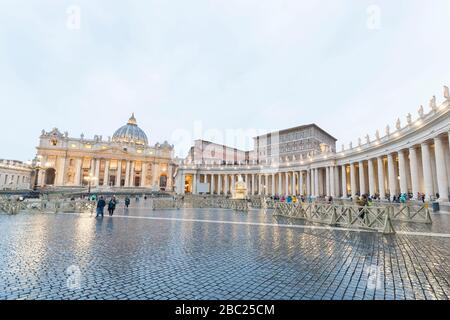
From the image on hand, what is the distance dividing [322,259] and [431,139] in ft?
89.6

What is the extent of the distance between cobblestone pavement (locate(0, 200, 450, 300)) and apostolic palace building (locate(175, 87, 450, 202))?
68.9 ft

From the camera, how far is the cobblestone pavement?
4.03 metres

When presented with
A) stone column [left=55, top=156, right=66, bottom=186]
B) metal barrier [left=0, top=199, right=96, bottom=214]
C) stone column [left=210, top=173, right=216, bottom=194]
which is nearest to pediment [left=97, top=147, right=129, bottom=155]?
stone column [left=55, top=156, right=66, bottom=186]

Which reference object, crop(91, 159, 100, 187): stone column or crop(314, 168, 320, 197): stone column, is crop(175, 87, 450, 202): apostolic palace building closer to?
crop(314, 168, 320, 197): stone column

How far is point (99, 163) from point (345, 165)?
7834cm

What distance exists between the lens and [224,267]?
5398mm

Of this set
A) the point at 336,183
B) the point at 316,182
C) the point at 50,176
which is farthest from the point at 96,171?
the point at 336,183

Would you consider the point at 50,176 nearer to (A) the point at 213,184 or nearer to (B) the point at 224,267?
(A) the point at 213,184

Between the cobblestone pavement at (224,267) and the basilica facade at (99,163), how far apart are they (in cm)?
6623

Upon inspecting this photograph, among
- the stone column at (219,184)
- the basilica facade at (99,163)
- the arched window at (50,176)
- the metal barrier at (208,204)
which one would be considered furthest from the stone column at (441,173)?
the arched window at (50,176)

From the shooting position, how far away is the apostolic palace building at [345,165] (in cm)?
2423

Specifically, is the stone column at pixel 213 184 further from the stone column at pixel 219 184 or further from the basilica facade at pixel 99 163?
the basilica facade at pixel 99 163
